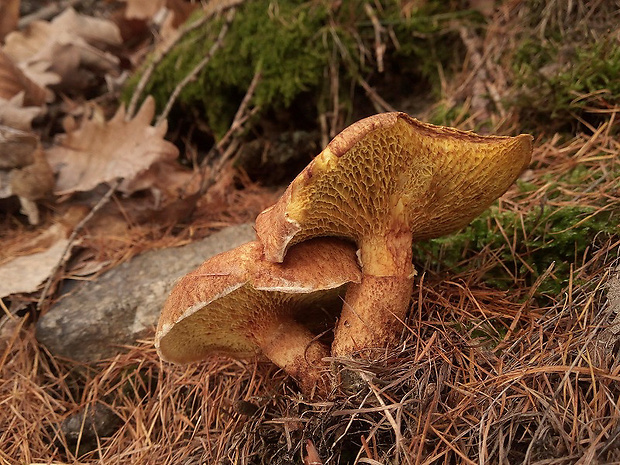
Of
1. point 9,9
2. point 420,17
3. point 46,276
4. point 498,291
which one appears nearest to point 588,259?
point 498,291

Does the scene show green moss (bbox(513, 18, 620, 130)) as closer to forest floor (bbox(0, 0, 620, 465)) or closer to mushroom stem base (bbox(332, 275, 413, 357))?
forest floor (bbox(0, 0, 620, 465))

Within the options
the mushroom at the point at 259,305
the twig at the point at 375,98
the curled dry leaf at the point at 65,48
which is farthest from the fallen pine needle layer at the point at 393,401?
the curled dry leaf at the point at 65,48

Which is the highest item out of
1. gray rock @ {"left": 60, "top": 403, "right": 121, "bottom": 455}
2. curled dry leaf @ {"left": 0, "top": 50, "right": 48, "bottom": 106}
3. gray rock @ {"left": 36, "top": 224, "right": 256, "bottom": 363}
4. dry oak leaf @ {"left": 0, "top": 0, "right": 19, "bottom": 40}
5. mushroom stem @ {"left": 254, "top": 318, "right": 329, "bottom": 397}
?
dry oak leaf @ {"left": 0, "top": 0, "right": 19, "bottom": 40}

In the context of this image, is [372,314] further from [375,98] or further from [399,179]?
[375,98]

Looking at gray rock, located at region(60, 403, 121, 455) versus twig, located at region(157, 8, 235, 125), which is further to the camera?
twig, located at region(157, 8, 235, 125)

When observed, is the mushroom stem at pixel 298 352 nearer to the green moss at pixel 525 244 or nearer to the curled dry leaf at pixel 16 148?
the green moss at pixel 525 244

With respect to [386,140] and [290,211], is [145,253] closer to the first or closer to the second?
[290,211]

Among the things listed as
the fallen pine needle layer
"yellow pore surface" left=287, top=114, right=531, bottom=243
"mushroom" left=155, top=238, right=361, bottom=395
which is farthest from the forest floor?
"yellow pore surface" left=287, top=114, right=531, bottom=243

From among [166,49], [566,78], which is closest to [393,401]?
[566,78]
